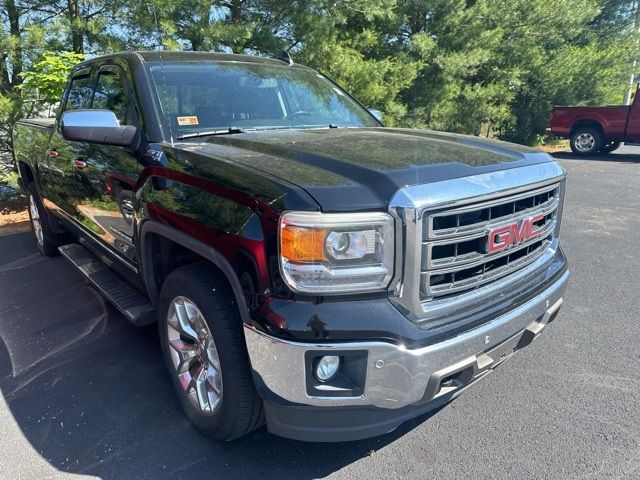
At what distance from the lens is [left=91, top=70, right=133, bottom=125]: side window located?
A: 10.2ft

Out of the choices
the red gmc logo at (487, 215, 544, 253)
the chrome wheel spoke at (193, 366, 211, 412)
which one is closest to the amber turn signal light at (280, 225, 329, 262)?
the red gmc logo at (487, 215, 544, 253)

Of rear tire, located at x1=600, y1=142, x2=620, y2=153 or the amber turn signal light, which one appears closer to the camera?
the amber turn signal light

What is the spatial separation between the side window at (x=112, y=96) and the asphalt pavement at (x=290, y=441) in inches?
65.0

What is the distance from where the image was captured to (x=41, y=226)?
5.37 metres

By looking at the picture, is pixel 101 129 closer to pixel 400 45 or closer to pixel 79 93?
pixel 79 93

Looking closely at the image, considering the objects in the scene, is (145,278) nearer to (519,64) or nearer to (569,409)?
(569,409)

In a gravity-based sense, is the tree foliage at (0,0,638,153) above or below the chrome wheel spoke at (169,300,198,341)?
above

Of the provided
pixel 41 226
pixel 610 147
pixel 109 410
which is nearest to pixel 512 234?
pixel 109 410

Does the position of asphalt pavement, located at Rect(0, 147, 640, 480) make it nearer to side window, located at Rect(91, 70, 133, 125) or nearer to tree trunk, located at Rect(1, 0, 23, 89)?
side window, located at Rect(91, 70, 133, 125)

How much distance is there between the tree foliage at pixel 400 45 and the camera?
25.0ft

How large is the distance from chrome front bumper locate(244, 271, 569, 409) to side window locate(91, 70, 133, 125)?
1.92m

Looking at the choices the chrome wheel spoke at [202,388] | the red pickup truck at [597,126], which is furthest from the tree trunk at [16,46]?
the red pickup truck at [597,126]

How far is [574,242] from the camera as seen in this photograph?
579cm

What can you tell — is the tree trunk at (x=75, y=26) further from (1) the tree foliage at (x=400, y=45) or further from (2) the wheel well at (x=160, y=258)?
(2) the wheel well at (x=160, y=258)
